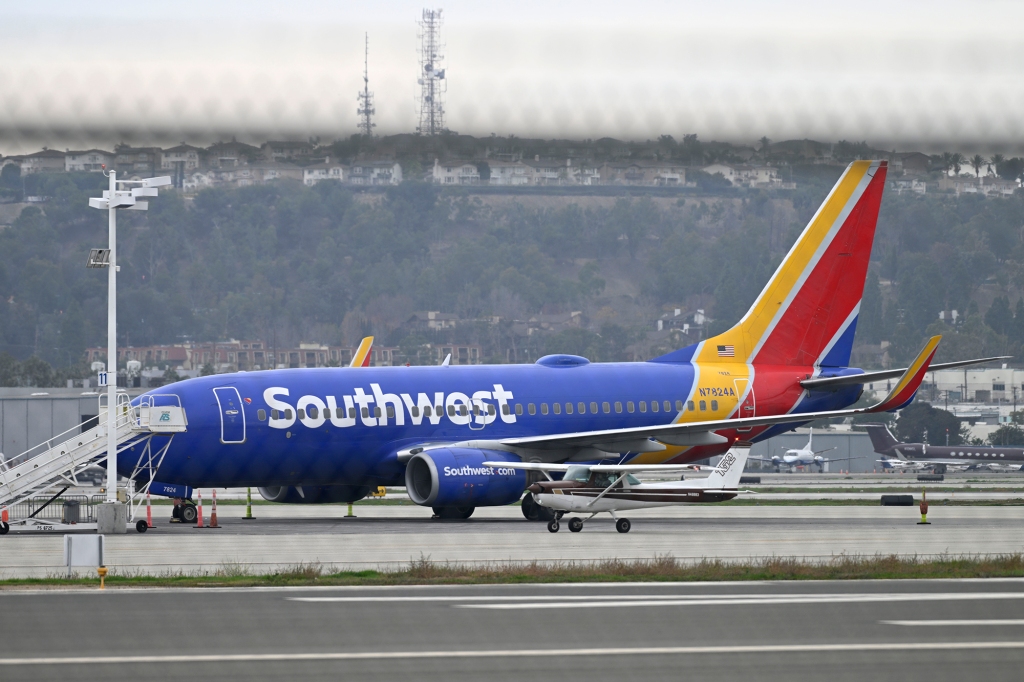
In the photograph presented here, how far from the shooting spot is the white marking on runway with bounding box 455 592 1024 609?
20.0 metres

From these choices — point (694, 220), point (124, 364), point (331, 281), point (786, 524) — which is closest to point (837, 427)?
point (694, 220)

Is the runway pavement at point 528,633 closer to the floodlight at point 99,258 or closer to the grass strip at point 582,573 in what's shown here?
the grass strip at point 582,573

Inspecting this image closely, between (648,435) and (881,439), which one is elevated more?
(648,435)

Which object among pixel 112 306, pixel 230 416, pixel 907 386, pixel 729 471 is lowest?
pixel 729 471

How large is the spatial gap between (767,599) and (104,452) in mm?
23655

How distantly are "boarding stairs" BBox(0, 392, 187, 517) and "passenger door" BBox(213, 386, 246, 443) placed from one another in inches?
45.9

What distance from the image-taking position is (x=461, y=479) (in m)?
40.3

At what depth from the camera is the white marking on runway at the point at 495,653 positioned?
1448 centimetres

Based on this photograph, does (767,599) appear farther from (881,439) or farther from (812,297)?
(881,439)

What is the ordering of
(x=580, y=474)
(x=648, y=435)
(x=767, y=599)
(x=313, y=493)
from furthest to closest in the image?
(x=313, y=493) < (x=648, y=435) < (x=580, y=474) < (x=767, y=599)

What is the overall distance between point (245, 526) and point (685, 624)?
973 inches

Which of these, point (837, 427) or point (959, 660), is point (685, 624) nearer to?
point (959, 660)

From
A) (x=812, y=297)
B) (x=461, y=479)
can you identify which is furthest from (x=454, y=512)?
(x=812, y=297)

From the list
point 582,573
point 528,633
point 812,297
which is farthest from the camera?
point 812,297
